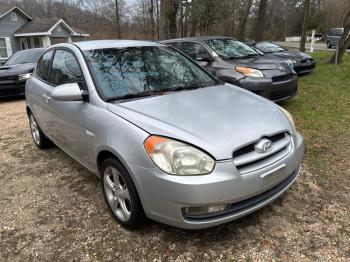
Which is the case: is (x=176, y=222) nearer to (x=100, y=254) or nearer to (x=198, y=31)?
(x=100, y=254)

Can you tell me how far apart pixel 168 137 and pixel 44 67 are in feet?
9.66

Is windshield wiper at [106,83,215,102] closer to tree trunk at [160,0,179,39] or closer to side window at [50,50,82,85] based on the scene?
side window at [50,50,82,85]

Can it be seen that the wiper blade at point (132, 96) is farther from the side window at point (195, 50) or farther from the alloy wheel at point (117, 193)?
the side window at point (195, 50)

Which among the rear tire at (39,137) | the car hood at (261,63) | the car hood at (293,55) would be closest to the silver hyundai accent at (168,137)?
the rear tire at (39,137)

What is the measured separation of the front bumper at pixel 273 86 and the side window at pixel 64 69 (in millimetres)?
3289

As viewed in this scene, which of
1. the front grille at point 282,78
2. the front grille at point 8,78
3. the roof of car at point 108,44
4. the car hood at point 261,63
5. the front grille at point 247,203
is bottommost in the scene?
the front grille at point 8,78

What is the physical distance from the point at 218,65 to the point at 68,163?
3.63m

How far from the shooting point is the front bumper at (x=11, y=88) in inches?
413

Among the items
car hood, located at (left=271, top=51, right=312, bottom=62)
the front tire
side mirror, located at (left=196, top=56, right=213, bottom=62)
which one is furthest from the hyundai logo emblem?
car hood, located at (left=271, top=51, right=312, bottom=62)

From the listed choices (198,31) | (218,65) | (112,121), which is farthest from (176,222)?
(198,31)

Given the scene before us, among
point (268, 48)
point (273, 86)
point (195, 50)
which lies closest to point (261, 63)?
point (273, 86)

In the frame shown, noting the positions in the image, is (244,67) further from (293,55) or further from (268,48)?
(268,48)

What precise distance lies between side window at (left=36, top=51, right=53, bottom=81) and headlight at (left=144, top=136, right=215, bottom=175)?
2.63m

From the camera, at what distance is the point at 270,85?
6359 millimetres
